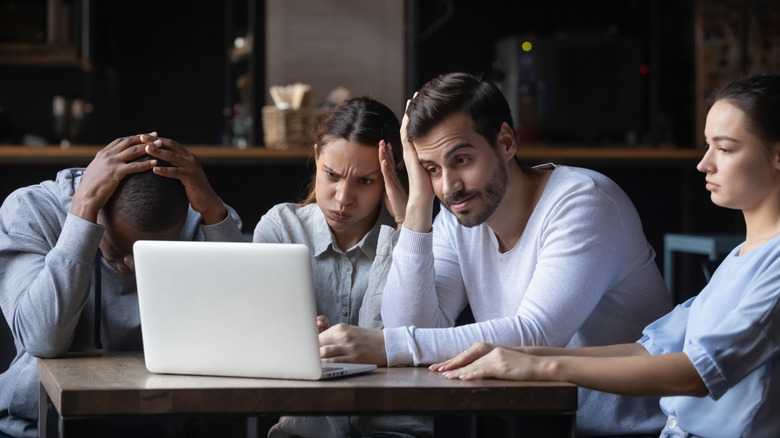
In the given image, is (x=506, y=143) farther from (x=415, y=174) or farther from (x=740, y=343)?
(x=740, y=343)

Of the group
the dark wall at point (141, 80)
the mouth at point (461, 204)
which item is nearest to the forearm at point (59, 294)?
the mouth at point (461, 204)

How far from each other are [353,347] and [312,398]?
0.85ft

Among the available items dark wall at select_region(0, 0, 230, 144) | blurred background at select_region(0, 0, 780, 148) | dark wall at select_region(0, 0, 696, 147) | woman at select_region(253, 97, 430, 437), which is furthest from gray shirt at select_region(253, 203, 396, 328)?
dark wall at select_region(0, 0, 230, 144)

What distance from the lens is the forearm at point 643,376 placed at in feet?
4.46

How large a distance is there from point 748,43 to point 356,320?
13.5 feet

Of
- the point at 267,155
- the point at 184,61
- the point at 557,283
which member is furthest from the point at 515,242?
the point at 184,61

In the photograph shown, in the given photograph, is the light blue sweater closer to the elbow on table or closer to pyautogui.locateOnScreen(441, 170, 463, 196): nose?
pyautogui.locateOnScreen(441, 170, 463, 196): nose

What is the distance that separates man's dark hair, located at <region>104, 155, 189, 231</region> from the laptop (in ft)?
0.85

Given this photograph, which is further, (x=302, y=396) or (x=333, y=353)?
(x=333, y=353)

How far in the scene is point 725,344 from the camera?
1354 mm

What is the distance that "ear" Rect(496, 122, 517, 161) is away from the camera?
6.05 feet

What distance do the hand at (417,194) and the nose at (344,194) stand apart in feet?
0.55

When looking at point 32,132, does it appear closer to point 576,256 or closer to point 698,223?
point 698,223

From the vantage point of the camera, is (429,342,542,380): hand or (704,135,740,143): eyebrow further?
(704,135,740,143): eyebrow
